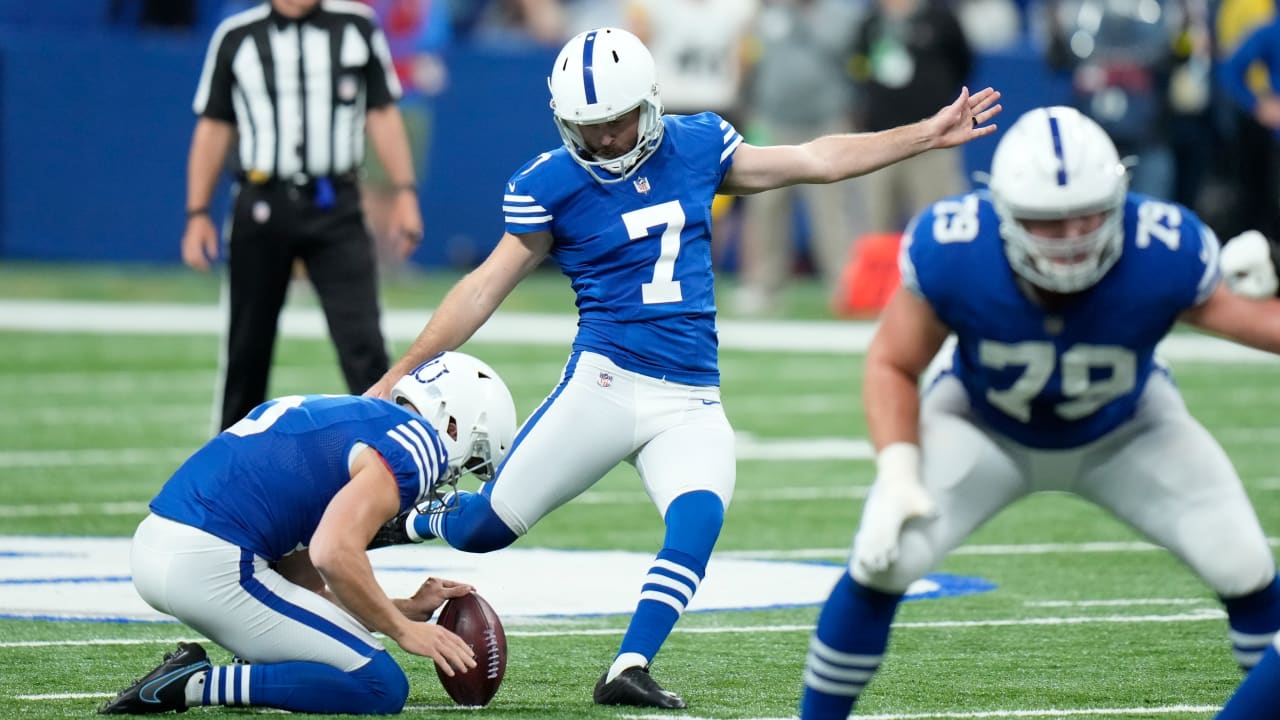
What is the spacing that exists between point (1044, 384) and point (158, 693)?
197 centimetres

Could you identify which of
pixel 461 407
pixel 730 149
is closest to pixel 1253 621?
pixel 461 407

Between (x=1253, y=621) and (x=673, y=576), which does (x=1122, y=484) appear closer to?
(x=1253, y=621)

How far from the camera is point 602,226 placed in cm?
543

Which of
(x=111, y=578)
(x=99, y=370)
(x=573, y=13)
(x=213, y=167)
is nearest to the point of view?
(x=111, y=578)

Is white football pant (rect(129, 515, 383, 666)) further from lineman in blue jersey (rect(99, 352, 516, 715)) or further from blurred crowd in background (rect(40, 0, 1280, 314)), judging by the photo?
blurred crowd in background (rect(40, 0, 1280, 314))

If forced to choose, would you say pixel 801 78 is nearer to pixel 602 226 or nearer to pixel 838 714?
pixel 602 226

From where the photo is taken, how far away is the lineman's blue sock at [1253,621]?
14.1ft

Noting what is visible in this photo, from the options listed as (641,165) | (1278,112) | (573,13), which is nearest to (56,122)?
(573,13)

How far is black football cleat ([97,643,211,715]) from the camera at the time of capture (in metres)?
4.70

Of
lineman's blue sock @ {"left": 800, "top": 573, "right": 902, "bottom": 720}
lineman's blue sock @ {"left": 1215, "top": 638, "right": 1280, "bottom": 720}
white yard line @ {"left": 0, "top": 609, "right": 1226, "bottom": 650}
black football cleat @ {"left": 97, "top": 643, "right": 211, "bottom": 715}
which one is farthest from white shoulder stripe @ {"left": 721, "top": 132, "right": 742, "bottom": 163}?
lineman's blue sock @ {"left": 1215, "top": 638, "right": 1280, "bottom": 720}

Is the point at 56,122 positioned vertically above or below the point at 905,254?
below

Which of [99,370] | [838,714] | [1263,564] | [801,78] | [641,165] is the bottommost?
[99,370]

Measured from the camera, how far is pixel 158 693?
4.71 metres

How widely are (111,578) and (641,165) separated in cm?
221
